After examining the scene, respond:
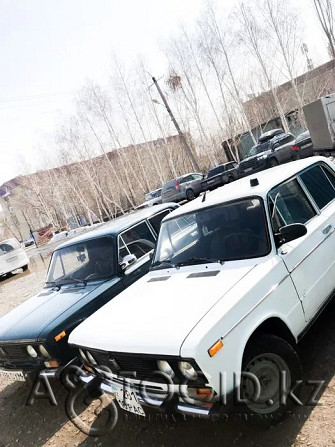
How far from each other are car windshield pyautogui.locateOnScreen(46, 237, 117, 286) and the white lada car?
1.18 metres

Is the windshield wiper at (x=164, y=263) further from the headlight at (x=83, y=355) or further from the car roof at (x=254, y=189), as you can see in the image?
the headlight at (x=83, y=355)

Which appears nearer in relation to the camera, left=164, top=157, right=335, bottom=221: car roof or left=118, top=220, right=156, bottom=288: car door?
left=164, top=157, right=335, bottom=221: car roof

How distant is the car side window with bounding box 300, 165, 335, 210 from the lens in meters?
3.66

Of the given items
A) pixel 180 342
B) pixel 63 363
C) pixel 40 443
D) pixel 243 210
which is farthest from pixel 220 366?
pixel 40 443

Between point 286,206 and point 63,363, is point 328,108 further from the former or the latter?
point 63,363

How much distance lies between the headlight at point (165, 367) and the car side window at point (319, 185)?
7.72ft

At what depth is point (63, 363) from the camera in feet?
12.0

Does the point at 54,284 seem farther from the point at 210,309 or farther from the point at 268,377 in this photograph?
the point at 268,377

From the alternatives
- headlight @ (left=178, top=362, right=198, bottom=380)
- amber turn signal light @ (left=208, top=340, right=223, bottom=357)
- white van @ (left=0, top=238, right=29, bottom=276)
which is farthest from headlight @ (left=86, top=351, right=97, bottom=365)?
white van @ (left=0, top=238, right=29, bottom=276)

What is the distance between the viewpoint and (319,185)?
382 cm

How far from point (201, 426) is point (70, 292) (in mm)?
2411

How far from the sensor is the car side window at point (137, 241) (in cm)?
486

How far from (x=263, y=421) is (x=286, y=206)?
6.25 ft

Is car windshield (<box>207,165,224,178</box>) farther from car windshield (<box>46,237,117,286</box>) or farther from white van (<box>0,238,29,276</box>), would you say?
car windshield (<box>46,237,117,286</box>)
